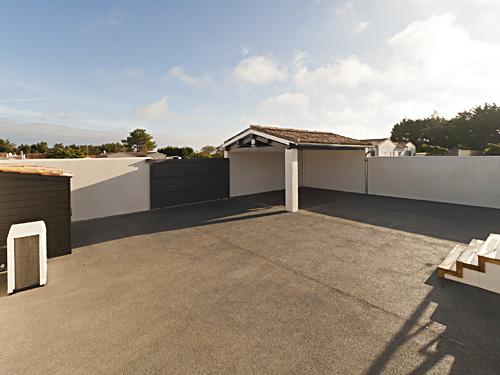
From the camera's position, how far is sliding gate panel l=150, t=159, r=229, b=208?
918 centimetres

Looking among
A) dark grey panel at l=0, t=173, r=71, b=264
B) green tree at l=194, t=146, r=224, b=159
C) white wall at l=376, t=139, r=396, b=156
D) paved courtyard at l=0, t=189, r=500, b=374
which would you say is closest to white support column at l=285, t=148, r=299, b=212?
paved courtyard at l=0, t=189, r=500, b=374

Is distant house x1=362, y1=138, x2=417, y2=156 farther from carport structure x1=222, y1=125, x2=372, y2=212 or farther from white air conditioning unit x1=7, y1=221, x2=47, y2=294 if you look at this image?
white air conditioning unit x1=7, y1=221, x2=47, y2=294

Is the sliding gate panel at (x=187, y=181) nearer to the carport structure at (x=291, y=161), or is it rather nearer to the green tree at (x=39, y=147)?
the carport structure at (x=291, y=161)

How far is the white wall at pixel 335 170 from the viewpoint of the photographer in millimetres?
12148

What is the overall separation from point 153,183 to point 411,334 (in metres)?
8.59

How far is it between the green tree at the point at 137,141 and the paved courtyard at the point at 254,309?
41.2 metres

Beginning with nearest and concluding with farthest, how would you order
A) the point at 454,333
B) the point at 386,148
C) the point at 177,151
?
the point at 454,333 < the point at 177,151 < the point at 386,148

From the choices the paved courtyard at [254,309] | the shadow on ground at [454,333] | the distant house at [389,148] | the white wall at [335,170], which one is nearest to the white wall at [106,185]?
the paved courtyard at [254,309]

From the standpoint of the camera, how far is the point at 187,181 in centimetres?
986

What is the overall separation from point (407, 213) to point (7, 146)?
57490 millimetres

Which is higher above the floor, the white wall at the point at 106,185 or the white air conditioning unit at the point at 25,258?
the white wall at the point at 106,185

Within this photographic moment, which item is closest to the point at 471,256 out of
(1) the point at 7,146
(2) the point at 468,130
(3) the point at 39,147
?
(2) the point at 468,130

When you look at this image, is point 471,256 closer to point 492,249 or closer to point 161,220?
point 492,249

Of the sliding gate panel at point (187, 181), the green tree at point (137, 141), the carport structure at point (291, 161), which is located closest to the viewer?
the carport structure at point (291, 161)
